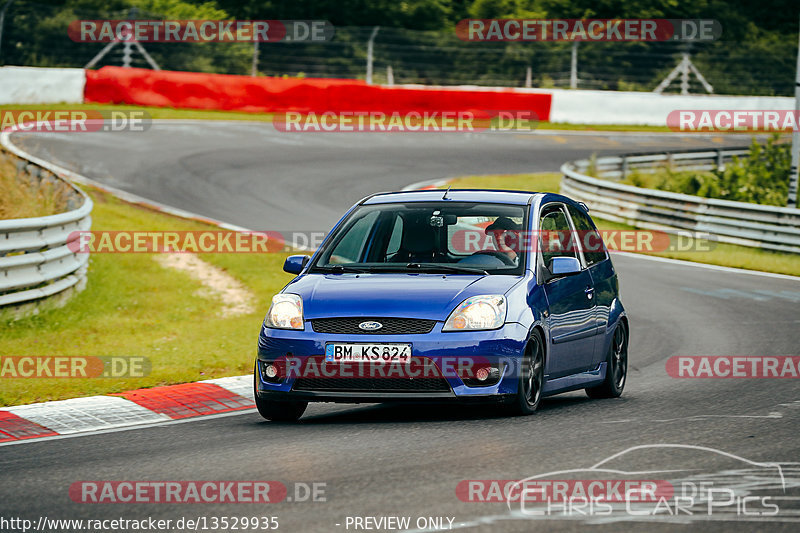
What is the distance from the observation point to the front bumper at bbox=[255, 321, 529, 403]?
7.94m

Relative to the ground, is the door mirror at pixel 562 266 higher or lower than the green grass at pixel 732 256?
higher

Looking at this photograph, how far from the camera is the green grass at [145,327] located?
10.7 m

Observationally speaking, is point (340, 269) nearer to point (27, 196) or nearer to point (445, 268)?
point (445, 268)

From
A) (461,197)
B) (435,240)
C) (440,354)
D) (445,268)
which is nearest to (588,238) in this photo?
(461,197)

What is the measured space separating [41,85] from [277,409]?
93.1 feet

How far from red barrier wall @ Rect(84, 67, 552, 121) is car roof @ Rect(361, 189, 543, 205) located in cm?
2708

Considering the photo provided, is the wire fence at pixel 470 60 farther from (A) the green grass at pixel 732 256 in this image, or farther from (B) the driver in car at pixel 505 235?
(B) the driver in car at pixel 505 235

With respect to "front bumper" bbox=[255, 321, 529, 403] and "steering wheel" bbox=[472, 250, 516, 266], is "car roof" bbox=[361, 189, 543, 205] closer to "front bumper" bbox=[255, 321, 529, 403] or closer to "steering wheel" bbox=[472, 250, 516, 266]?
"steering wheel" bbox=[472, 250, 516, 266]

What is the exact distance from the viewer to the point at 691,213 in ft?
80.2

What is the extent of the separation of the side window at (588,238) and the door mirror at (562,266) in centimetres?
94

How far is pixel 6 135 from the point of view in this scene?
28.2 metres

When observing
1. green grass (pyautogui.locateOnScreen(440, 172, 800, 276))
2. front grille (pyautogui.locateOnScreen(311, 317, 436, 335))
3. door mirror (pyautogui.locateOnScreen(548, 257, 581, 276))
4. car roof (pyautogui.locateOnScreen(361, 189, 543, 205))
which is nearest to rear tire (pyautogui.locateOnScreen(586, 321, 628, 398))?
door mirror (pyautogui.locateOnScreen(548, 257, 581, 276))

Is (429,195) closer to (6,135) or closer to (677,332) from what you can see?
(677,332)

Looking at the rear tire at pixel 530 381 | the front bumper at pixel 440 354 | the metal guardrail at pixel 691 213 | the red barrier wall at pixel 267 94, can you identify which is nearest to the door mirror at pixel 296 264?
the front bumper at pixel 440 354
